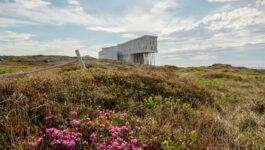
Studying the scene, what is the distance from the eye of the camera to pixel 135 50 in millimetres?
40375

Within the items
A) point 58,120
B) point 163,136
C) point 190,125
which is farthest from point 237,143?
point 58,120

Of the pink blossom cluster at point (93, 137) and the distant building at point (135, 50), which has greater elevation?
the distant building at point (135, 50)

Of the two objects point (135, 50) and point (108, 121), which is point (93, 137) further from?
point (135, 50)

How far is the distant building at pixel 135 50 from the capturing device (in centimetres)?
3506

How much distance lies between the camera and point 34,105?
322 cm

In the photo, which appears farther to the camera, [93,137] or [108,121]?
[108,121]

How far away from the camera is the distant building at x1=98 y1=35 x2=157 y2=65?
35.1 meters

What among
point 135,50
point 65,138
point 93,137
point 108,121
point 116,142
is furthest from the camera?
point 135,50

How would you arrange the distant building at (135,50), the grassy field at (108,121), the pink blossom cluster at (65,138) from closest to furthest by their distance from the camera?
the pink blossom cluster at (65,138)
the grassy field at (108,121)
the distant building at (135,50)

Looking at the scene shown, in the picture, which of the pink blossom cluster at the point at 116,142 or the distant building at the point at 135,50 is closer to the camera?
the pink blossom cluster at the point at 116,142

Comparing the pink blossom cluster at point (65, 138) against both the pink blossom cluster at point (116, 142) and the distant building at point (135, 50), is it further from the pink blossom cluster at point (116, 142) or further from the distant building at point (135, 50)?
the distant building at point (135, 50)

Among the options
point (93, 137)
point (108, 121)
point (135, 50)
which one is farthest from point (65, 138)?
point (135, 50)

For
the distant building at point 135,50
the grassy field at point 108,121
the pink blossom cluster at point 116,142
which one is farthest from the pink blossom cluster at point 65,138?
the distant building at point 135,50

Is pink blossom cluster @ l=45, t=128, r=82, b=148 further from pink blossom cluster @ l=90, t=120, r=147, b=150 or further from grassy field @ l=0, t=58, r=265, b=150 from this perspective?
pink blossom cluster @ l=90, t=120, r=147, b=150
